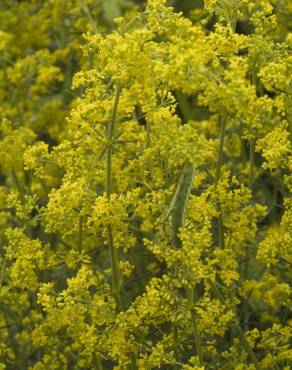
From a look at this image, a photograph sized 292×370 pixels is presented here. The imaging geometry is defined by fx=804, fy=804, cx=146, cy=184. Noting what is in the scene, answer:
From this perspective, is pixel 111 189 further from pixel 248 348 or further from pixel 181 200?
pixel 248 348

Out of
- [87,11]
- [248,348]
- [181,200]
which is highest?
[87,11]

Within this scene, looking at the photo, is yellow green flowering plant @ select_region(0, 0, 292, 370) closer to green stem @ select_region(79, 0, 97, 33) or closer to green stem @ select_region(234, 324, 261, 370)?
green stem @ select_region(234, 324, 261, 370)

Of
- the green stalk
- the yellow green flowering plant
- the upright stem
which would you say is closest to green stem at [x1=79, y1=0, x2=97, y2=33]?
the yellow green flowering plant

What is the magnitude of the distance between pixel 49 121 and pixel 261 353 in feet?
5.84

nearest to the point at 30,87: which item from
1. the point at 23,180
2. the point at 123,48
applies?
the point at 23,180

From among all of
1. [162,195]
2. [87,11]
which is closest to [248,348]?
[162,195]

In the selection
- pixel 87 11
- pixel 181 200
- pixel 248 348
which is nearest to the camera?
pixel 181 200

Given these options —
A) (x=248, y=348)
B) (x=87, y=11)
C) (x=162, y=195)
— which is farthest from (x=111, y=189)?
(x=87, y=11)

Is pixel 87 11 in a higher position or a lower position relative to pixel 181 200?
higher

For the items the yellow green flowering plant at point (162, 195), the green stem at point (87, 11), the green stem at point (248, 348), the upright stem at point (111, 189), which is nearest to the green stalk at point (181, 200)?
the yellow green flowering plant at point (162, 195)

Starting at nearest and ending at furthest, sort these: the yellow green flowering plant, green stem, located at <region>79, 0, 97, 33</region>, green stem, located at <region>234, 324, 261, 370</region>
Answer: the yellow green flowering plant → green stem, located at <region>234, 324, 261, 370</region> → green stem, located at <region>79, 0, 97, 33</region>

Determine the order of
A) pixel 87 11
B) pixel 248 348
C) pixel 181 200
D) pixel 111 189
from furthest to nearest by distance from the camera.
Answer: pixel 87 11, pixel 248 348, pixel 111 189, pixel 181 200

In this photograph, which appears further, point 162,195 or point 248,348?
point 248,348

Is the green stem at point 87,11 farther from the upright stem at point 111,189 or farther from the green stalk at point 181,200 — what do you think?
the green stalk at point 181,200
